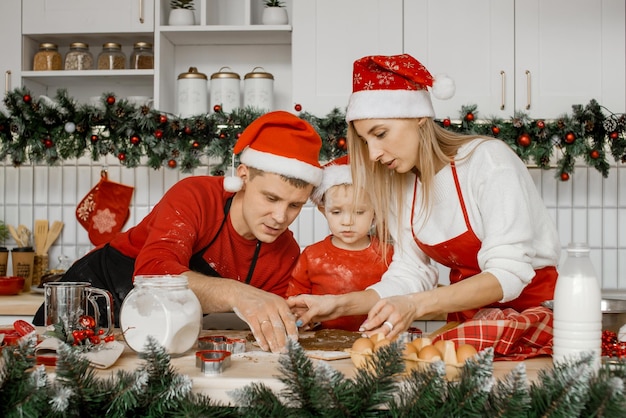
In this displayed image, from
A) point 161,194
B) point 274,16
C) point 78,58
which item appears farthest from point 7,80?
point 274,16

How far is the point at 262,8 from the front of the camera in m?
3.29

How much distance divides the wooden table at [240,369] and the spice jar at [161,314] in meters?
0.04

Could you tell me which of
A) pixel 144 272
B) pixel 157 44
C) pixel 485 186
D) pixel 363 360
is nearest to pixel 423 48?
pixel 157 44

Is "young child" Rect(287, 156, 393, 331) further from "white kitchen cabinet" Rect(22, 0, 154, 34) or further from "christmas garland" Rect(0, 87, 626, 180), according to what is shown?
"white kitchen cabinet" Rect(22, 0, 154, 34)

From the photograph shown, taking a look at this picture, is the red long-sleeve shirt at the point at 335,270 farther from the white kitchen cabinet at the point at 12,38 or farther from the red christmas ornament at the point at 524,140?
the white kitchen cabinet at the point at 12,38

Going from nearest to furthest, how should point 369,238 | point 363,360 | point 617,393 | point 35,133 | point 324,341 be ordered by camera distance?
point 617,393 → point 363,360 → point 324,341 → point 369,238 → point 35,133

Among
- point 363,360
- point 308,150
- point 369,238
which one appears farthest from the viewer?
point 369,238

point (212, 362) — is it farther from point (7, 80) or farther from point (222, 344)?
point (7, 80)

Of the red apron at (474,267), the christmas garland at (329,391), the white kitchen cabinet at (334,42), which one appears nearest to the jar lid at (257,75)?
the white kitchen cabinet at (334,42)

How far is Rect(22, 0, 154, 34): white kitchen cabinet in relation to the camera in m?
3.08

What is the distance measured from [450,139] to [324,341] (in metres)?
0.58

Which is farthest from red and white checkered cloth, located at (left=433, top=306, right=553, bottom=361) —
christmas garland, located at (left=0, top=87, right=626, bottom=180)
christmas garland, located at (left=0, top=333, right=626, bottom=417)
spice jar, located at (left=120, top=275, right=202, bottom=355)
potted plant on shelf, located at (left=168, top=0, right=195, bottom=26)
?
potted plant on shelf, located at (left=168, top=0, right=195, bottom=26)

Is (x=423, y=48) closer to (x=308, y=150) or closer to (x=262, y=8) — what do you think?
(x=262, y=8)

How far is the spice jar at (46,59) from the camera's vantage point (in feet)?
10.3
